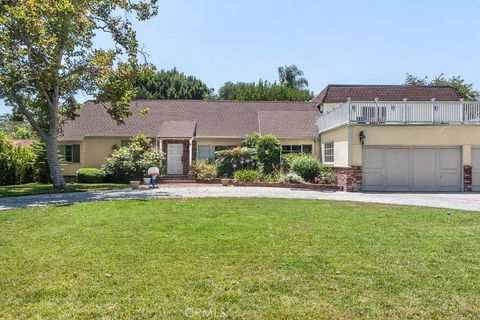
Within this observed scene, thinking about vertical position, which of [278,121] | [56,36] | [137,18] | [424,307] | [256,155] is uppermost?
[137,18]

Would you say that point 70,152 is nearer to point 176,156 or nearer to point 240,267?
point 176,156

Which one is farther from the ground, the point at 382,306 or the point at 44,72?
the point at 44,72

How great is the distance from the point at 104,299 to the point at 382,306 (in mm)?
2921

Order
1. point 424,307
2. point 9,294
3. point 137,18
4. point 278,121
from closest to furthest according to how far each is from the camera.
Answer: point 424,307, point 9,294, point 137,18, point 278,121

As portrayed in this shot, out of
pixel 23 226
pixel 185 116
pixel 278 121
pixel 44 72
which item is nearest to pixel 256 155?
pixel 278 121

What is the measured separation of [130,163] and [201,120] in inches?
260

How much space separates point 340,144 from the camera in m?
20.0

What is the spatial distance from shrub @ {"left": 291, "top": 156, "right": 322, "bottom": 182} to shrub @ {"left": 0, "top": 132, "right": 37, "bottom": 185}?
16.2m

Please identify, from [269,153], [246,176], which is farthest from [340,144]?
[246,176]

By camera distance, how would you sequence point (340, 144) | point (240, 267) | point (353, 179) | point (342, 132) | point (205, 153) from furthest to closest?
1. point (205, 153)
2. point (340, 144)
3. point (342, 132)
4. point (353, 179)
5. point (240, 267)

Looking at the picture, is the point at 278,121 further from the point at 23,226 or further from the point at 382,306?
the point at 382,306

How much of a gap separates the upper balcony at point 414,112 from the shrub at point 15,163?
19.4m

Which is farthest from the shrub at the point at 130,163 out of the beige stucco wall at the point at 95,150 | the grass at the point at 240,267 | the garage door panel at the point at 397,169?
the grass at the point at 240,267

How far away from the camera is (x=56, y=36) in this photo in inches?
697
